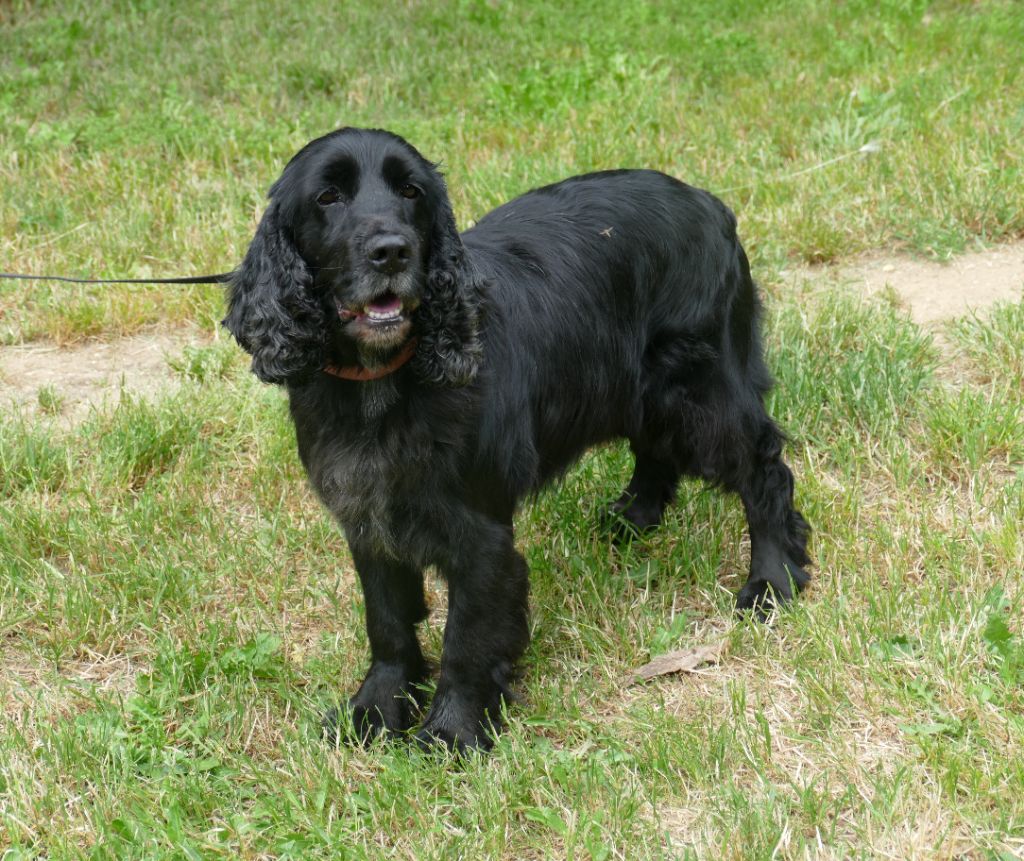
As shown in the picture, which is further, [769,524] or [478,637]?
[769,524]

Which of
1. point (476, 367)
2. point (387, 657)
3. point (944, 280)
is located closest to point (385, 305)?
A: point (476, 367)

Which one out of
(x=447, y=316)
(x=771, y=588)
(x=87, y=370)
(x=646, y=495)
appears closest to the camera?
(x=447, y=316)

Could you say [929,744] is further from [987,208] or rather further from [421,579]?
[987,208]

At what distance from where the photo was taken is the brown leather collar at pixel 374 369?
314 cm

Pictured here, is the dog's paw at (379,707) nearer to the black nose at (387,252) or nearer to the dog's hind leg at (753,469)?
the dog's hind leg at (753,469)

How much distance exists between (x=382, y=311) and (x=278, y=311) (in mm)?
256

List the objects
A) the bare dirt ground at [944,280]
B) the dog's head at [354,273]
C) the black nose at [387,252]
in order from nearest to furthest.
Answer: the black nose at [387,252]
the dog's head at [354,273]
the bare dirt ground at [944,280]

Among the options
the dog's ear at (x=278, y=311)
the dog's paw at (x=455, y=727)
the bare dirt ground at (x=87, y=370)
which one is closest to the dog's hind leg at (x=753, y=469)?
the dog's paw at (x=455, y=727)

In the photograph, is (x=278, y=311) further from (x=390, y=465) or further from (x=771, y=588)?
(x=771, y=588)

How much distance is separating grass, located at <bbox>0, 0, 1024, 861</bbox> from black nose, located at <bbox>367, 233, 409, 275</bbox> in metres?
1.28

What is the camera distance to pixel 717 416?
392cm

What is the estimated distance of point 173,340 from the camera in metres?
5.65

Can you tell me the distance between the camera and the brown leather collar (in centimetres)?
314

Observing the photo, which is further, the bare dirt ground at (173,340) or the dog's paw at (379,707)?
the bare dirt ground at (173,340)
